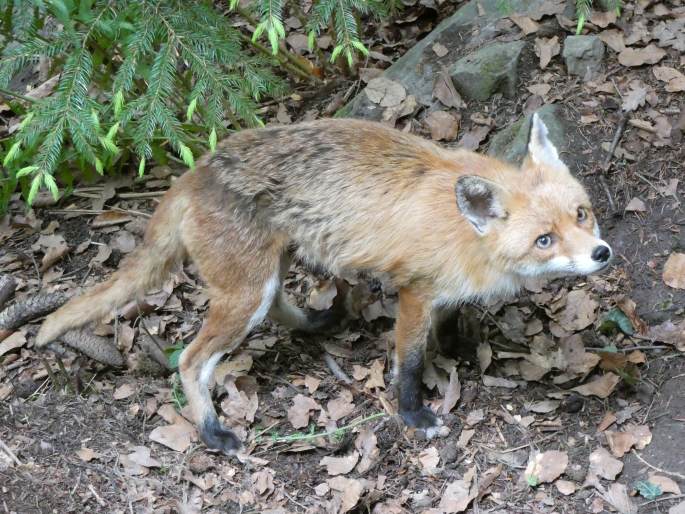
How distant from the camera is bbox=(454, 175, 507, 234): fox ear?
5.39 metres

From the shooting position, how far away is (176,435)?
6.51m

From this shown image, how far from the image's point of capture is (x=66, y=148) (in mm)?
8250

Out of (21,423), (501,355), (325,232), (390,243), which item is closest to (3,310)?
(21,423)

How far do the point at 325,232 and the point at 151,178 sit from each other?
3.64m

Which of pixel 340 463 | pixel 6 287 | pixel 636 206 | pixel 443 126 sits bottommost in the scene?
pixel 340 463

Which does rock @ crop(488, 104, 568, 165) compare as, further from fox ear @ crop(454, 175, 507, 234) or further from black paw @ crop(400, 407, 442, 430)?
black paw @ crop(400, 407, 442, 430)

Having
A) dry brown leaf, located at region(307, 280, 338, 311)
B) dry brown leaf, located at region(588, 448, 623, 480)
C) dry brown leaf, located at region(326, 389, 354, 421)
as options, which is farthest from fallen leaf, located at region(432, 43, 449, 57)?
dry brown leaf, located at region(588, 448, 623, 480)

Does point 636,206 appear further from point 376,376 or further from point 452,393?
point 376,376

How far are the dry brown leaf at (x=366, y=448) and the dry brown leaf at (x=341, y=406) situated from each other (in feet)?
0.96

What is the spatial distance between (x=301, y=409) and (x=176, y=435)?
1062 millimetres

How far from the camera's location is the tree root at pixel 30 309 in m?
7.04

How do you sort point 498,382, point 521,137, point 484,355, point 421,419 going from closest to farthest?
point 421,419
point 498,382
point 484,355
point 521,137

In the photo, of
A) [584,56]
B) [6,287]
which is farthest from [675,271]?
[6,287]

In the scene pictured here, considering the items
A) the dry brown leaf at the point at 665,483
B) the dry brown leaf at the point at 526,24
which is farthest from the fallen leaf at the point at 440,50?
the dry brown leaf at the point at 665,483
